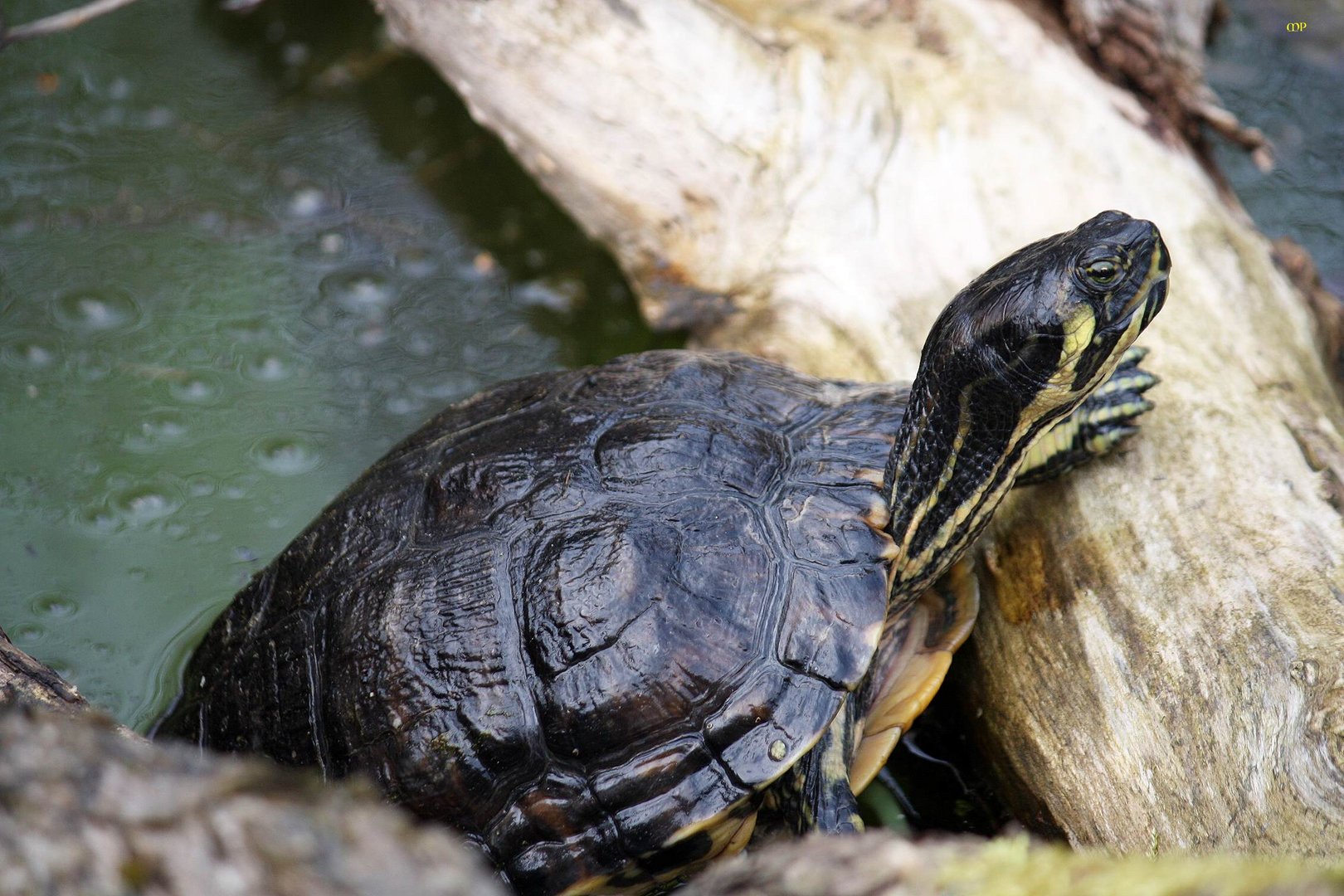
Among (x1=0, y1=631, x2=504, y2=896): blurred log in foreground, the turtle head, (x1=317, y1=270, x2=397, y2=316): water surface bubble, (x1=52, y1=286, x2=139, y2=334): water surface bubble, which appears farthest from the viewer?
(x1=317, y1=270, x2=397, y2=316): water surface bubble

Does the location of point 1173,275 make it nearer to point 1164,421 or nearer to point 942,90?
point 1164,421

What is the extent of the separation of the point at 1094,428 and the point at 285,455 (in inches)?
97.3

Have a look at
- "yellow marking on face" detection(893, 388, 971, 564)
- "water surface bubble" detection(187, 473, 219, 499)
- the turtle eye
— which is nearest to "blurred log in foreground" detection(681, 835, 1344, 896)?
"yellow marking on face" detection(893, 388, 971, 564)

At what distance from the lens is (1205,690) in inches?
81.8

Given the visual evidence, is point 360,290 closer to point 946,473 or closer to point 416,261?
point 416,261

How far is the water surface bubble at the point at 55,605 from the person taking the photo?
2.93 meters

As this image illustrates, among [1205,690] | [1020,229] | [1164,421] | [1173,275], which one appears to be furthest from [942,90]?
[1205,690]

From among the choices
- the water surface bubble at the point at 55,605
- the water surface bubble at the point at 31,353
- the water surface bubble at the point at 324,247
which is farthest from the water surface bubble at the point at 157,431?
the water surface bubble at the point at 324,247

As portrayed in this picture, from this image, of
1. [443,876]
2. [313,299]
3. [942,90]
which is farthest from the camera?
[313,299]

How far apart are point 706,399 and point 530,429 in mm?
425

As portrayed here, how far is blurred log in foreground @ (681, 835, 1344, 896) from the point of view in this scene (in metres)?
1.01

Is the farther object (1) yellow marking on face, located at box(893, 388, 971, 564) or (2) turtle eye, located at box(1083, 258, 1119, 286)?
(1) yellow marking on face, located at box(893, 388, 971, 564)

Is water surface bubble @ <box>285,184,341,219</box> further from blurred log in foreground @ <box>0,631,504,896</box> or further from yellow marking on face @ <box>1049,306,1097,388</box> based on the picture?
blurred log in foreground @ <box>0,631,504,896</box>

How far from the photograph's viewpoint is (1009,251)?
9.84ft
